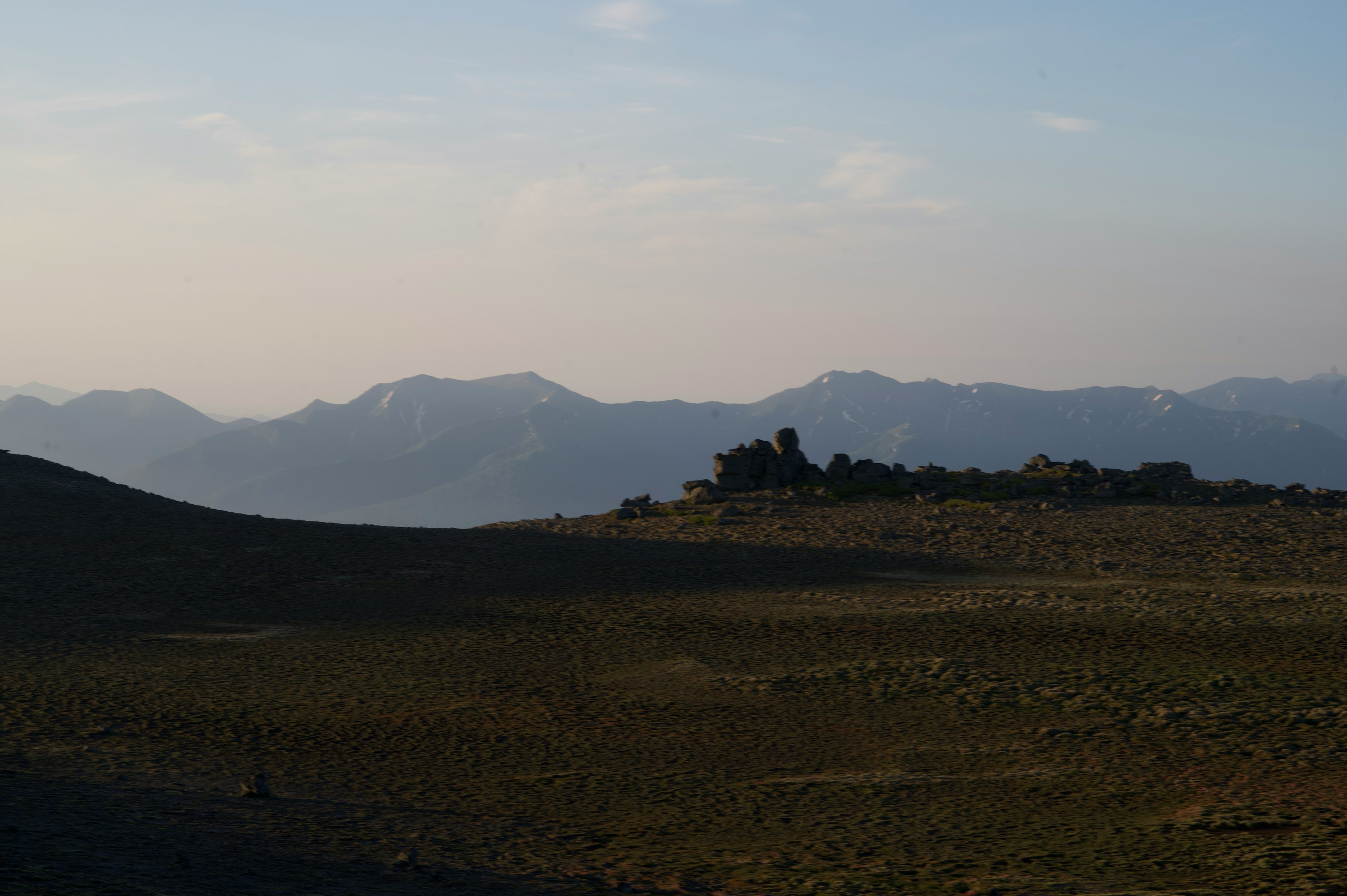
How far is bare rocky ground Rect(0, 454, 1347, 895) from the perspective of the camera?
36.1 ft

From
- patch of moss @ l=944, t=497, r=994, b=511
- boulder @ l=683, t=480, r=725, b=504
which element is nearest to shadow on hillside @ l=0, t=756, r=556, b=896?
patch of moss @ l=944, t=497, r=994, b=511

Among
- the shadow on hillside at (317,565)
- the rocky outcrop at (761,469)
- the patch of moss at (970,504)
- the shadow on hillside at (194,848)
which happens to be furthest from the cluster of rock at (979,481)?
the shadow on hillside at (194,848)

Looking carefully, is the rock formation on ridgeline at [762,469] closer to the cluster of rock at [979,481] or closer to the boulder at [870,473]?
the cluster of rock at [979,481]

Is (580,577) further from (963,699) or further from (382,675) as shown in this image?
(963,699)

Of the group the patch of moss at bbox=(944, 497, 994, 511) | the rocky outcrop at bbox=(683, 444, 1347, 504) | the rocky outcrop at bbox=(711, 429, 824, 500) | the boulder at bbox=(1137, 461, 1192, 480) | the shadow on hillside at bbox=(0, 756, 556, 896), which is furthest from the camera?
the rocky outcrop at bbox=(711, 429, 824, 500)

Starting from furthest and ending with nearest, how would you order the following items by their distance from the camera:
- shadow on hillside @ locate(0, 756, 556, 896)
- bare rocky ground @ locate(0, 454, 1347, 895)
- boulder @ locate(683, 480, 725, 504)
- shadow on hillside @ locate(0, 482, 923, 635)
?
boulder @ locate(683, 480, 725, 504)
shadow on hillside @ locate(0, 482, 923, 635)
bare rocky ground @ locate(0, 454, 1347, 895)
shadow on hillside @ locate(0, 756, 556, 896)

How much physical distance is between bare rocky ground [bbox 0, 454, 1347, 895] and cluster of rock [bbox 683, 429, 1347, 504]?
1379cm

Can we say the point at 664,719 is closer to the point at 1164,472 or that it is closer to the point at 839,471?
the point at 839,471

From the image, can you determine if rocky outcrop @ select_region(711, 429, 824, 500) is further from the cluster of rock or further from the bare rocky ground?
the bare rocky ground

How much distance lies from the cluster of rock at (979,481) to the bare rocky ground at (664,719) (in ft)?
45.3

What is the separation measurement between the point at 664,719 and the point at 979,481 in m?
40.7

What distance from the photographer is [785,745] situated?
16234mm

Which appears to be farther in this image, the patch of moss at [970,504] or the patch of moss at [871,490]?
the patch of moss at [871,490]

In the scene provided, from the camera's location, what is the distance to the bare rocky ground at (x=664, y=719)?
11016mm
